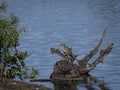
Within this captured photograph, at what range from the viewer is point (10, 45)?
26.1 m

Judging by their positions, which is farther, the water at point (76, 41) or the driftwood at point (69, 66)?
the water at point (76, 41)

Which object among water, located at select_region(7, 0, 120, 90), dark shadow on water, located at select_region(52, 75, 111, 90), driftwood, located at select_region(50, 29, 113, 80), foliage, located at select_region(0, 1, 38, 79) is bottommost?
water, located at select_region(7, 0, 120, 90)

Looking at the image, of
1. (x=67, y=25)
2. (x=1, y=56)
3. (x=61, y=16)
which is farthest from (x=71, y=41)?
(x=61, y=16)

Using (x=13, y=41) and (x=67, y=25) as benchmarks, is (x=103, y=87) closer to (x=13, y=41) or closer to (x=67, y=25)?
(x=13, y=41)

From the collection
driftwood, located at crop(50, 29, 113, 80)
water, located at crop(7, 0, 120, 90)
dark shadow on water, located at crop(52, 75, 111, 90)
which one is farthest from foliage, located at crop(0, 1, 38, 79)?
driftwood, located at crop(50, 29, 113, 80)

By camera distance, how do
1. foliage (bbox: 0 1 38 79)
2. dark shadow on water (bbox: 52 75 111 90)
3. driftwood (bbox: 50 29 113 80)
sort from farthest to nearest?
driftwood (bbox: 50 29 113 80)
dark shadow on water (bbox: 52 75 111 90)
foliage (bbox: 0 1 38 79)

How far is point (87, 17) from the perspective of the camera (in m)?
105

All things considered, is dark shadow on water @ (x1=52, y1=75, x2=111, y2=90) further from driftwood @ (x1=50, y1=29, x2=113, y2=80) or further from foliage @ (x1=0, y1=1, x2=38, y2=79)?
foliage @ (x1=0, y1=1, x2=38, y2=79)

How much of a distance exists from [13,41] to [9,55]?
953mm

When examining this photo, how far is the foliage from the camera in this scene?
2573cm

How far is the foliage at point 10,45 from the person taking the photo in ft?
84.4

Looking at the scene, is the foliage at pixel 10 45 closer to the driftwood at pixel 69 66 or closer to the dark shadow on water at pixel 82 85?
the dark shadow on water at pixel 82 85

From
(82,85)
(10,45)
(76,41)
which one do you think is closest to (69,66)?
(82,85)

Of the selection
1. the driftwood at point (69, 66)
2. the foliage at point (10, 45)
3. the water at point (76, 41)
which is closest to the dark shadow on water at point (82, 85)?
the water at point (76, 41)
